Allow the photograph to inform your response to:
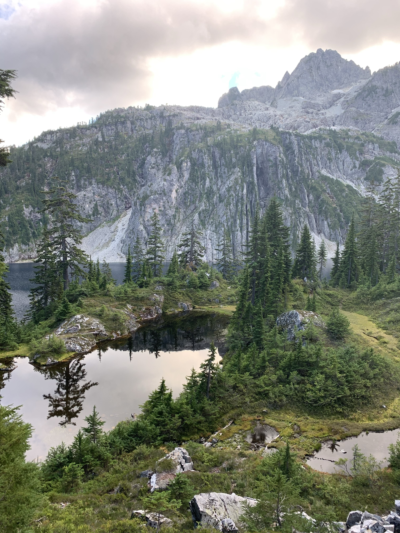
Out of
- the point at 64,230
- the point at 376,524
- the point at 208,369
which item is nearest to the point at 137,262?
the point at 64,230

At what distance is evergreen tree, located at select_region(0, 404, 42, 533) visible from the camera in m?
6.54

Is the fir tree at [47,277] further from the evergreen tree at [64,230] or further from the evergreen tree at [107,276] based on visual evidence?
the evergreen tree at [107,276]

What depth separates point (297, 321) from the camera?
31781 millimetres

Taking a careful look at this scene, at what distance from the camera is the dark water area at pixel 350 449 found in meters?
16.5

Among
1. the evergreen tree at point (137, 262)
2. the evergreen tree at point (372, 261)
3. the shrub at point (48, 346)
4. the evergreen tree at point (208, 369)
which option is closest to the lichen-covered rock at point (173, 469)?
the evergreen tree at point (208, 369)

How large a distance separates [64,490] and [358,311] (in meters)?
42.1

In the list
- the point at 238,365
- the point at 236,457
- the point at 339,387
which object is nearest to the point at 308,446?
the point at 236,457

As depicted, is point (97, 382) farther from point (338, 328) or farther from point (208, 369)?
point (338, 328)

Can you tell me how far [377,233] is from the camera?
63844mm

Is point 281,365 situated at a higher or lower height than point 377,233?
lower

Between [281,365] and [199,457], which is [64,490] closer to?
[199,457]

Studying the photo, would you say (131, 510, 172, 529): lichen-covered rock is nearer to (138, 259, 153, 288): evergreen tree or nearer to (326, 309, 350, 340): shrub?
(326, 309, 350, 340): shrub

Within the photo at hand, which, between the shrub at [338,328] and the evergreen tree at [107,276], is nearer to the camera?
the shrub at [338,328]

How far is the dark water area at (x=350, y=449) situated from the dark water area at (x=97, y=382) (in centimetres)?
1366
